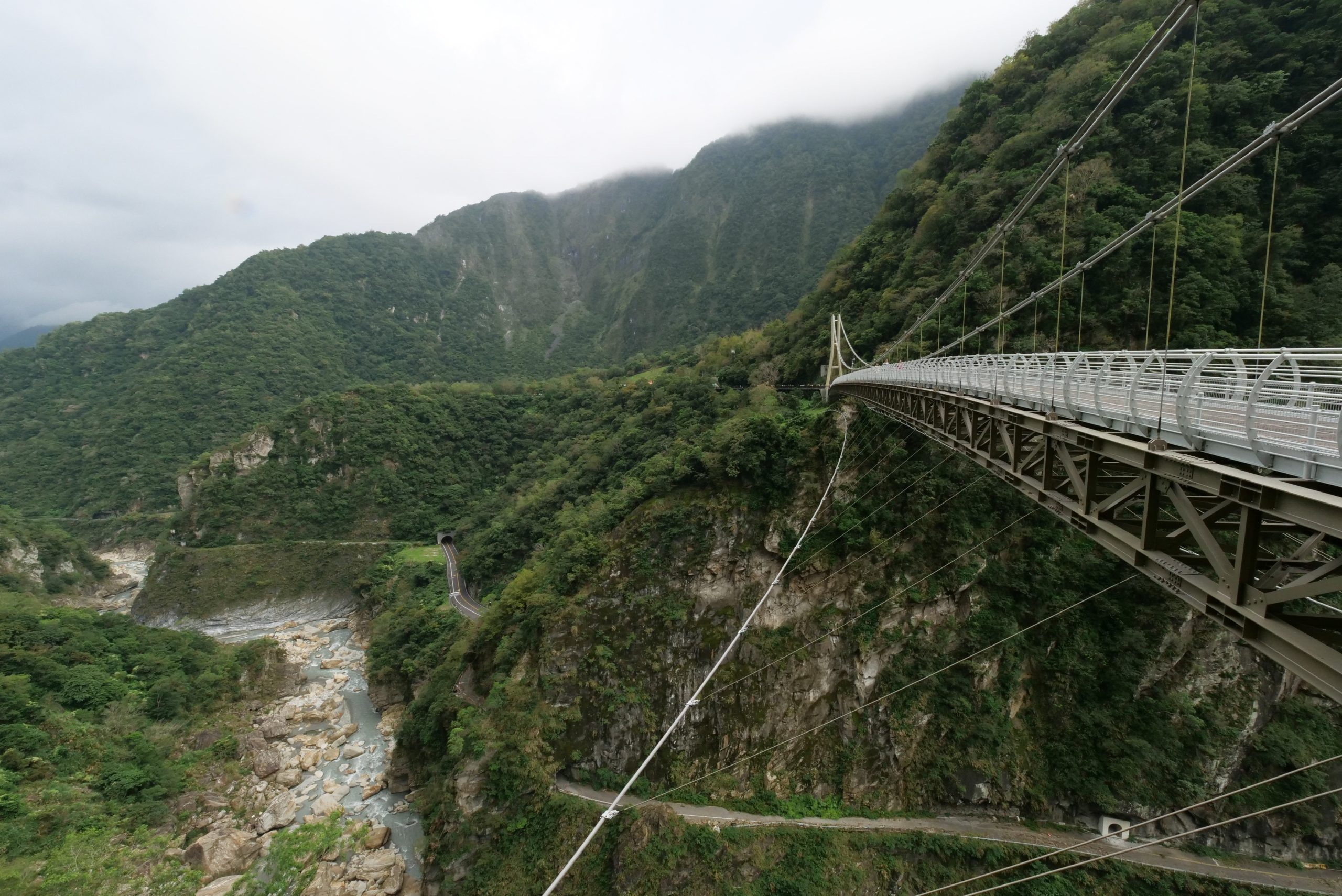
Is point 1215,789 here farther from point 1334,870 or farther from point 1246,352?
point 1246,352

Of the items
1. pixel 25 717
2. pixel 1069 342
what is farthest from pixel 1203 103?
pixel 25 717

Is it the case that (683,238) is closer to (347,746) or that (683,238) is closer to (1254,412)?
(347,746)

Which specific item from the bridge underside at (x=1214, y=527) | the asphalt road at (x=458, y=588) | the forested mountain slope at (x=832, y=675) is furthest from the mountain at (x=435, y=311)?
the bridge underside at (x=1214, y=527)

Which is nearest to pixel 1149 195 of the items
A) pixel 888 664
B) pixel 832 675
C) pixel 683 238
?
pixel 888 664

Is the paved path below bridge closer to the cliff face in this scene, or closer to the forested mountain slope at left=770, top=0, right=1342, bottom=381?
the cliff face

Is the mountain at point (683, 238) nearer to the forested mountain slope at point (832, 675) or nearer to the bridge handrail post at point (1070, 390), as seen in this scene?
the forested mountain slope at point (832, 675)

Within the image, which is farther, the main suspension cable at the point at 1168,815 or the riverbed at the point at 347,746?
the riverbed at the point at 347,746
